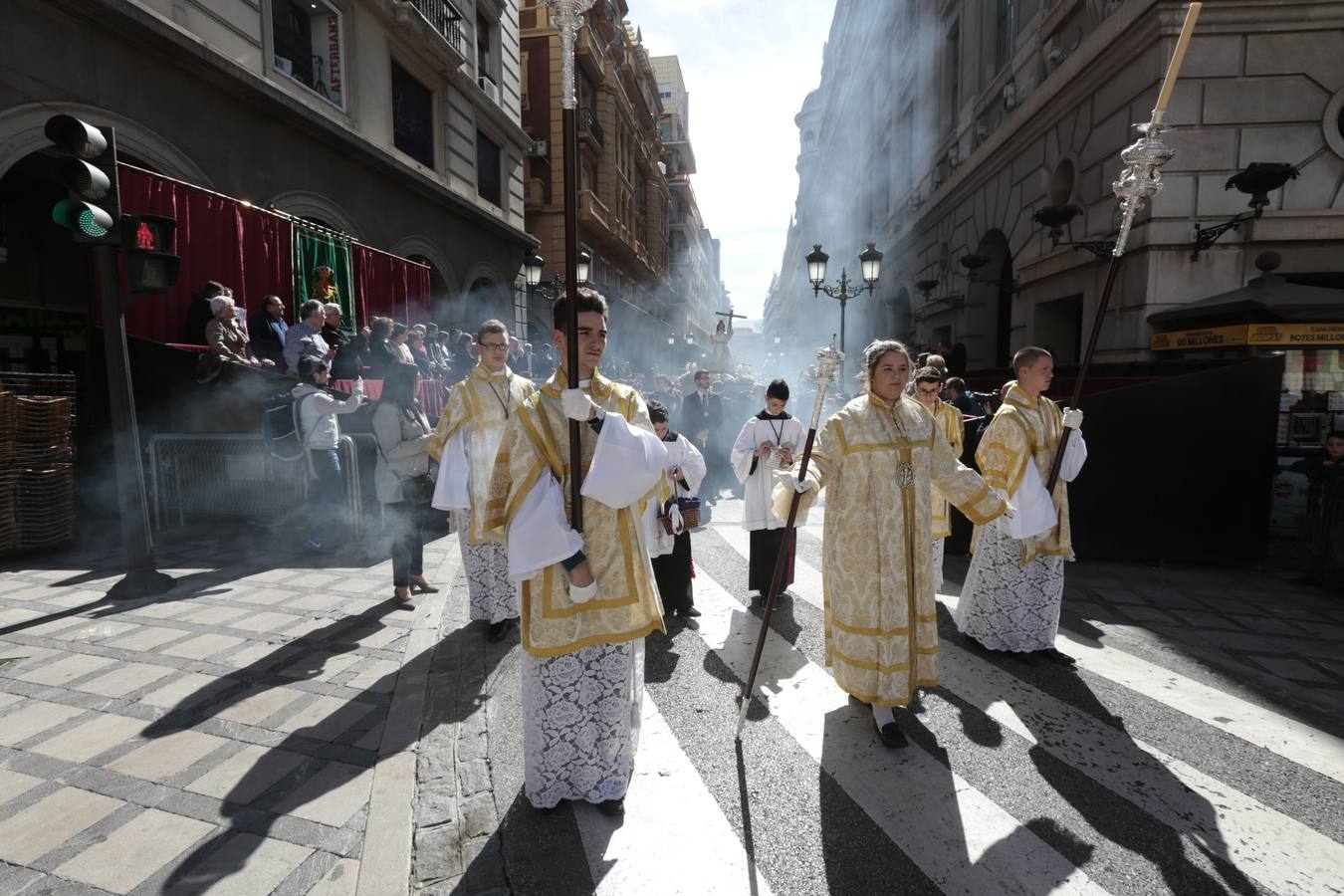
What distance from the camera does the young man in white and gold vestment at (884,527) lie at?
11.5 ft

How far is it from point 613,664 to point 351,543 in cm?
535

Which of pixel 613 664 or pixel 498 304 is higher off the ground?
pixel 498 304

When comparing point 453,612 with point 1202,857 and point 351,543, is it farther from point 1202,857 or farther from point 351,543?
point 1202,857

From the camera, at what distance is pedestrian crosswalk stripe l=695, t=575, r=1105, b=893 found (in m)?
2.48

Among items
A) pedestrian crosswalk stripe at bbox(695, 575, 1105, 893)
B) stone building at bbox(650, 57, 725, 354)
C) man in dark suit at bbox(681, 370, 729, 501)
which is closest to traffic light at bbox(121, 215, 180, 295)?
pedestrian crosswalk stripe at bbox(695, 575, 1105, 893)

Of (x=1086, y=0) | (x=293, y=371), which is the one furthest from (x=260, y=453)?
(x=1086, y=0)

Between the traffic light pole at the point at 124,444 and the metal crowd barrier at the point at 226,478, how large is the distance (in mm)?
1955

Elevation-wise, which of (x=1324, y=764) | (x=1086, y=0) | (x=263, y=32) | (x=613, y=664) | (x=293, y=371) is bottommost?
(x=1324, y=764)

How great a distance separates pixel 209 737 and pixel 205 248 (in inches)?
295

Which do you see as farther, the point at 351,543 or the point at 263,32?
the point at 263,32

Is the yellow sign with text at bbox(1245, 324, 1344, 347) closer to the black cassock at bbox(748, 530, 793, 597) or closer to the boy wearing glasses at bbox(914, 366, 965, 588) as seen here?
the boy wearing glasses at bbox(914, 366, 965, 588)

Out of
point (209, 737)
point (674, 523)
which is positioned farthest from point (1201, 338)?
point (209, 737)

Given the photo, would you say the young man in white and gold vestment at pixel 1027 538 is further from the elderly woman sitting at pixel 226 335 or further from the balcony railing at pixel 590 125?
the balcony railing at pixel 590 125

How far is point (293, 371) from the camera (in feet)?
24.6
